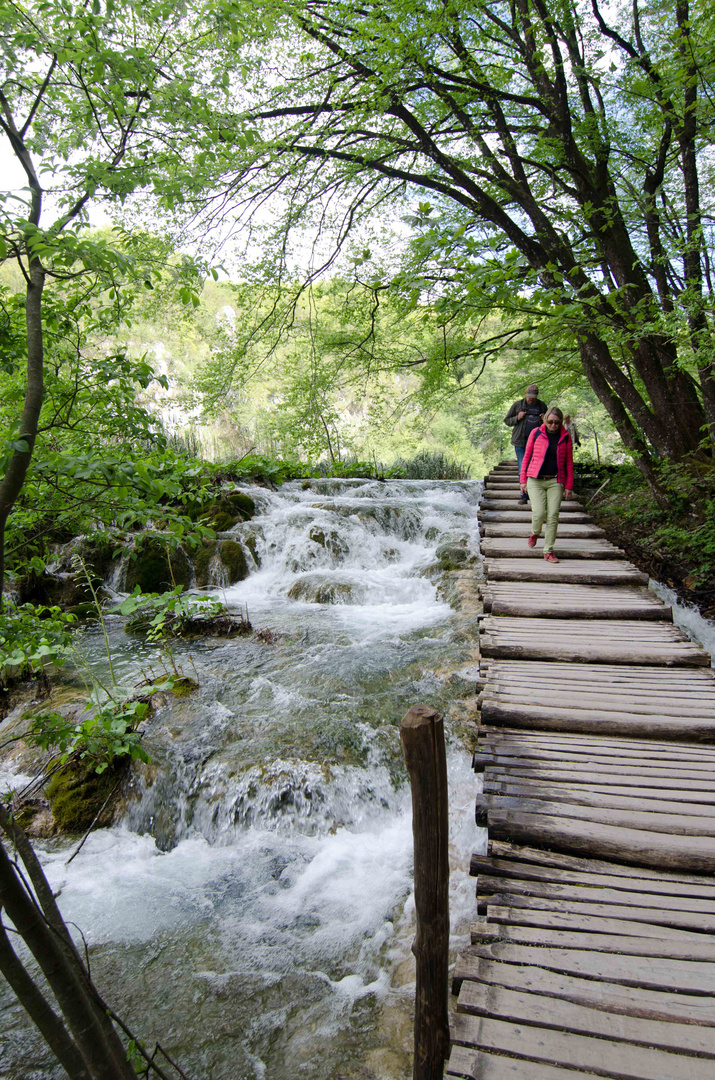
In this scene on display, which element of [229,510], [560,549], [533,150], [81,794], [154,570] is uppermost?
[533,150]

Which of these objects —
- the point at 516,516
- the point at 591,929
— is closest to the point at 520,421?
the point at 516,516

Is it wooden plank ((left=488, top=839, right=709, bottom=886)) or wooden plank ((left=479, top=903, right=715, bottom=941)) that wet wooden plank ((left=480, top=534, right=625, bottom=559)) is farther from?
wooden plank ((left=479, top=903, right=715, bottom=941))

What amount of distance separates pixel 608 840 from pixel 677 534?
229 inches

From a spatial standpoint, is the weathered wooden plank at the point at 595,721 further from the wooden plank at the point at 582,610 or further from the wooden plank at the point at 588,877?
the wooden plank at the point at 582,610

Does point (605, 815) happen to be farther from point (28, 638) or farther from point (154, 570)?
point (154, 570)

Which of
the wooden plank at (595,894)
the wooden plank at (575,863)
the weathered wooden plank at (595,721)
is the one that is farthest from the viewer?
the weathered wooden plank at (595,721)

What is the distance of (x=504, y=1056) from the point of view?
1709 millimetres

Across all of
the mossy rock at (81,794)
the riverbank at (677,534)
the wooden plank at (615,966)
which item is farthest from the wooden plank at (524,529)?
the wooden plank at (615,966)

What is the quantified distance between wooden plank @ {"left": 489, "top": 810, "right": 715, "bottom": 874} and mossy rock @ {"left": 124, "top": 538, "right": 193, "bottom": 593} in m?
7.95

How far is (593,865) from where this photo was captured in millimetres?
2430

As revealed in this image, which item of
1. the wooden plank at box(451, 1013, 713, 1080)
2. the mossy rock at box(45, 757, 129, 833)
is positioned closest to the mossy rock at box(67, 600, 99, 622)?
the mossy rock at box(45, 757, 129, 833)

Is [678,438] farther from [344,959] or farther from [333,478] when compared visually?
[333,478]

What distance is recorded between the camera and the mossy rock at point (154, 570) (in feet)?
31.1

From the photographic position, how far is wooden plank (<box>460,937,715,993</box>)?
6.15ft
